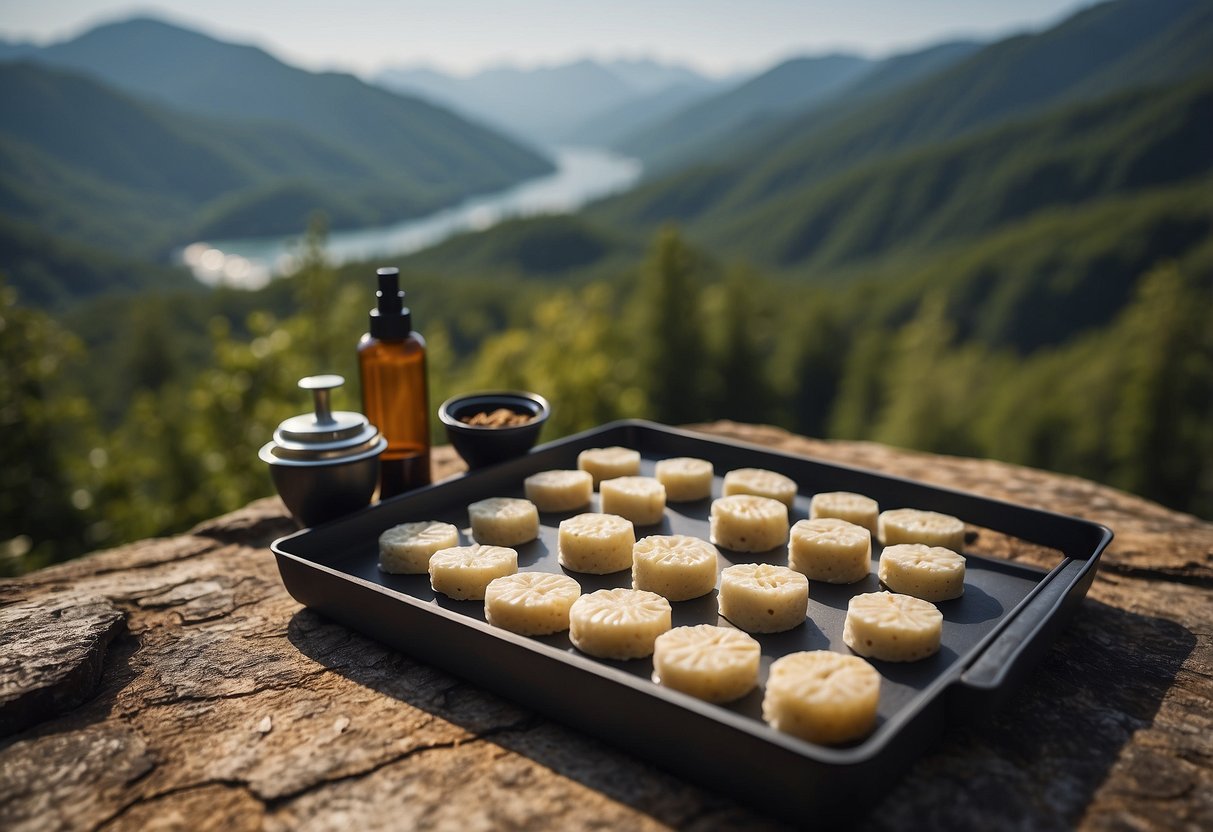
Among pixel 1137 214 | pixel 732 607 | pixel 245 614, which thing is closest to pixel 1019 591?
pixel 732 607

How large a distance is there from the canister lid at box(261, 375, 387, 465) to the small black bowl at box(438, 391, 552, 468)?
616 mm

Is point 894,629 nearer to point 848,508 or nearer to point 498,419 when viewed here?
point 848,508

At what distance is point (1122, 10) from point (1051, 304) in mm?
143424

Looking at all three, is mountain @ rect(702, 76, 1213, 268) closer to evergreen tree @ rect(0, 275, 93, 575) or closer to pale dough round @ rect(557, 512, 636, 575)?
evergreen tree @ rect(0, 275, 93, 575)

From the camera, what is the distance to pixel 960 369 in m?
68.2

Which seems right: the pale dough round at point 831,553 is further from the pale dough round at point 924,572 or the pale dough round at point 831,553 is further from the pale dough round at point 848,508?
the pale dough round at point 848,508

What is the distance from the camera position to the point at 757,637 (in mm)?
2768

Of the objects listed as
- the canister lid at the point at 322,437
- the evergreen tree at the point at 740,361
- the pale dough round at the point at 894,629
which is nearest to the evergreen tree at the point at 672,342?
the evergreen tree at the point at 740,361

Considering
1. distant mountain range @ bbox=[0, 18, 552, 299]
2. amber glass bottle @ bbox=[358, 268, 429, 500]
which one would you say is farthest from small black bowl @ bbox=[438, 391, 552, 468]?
distant mountain range @ bbox=[0, 18, 552, 299]

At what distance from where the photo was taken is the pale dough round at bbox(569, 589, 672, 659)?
8.41 ft

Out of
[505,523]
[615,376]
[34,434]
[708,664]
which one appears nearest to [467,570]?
[505,523]

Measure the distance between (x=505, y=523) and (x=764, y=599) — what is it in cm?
125

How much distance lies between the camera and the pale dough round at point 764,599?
2736 millimetres

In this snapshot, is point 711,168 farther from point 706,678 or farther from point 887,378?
point 706,678
